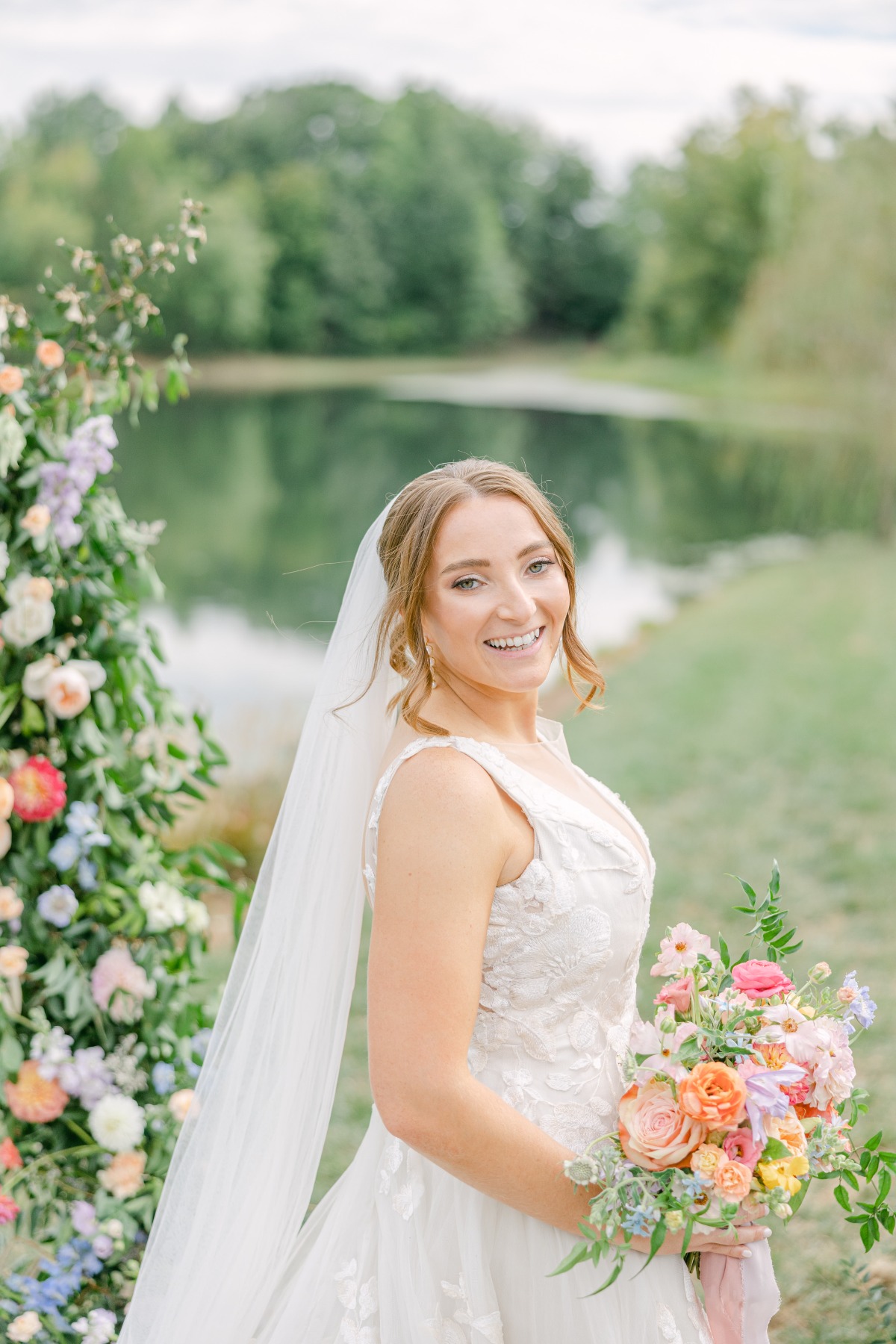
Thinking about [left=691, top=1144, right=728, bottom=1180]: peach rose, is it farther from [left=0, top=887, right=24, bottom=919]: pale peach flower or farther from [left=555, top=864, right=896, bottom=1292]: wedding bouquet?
[left=0, top=887, right=24, bottom=919]: pale peach flower

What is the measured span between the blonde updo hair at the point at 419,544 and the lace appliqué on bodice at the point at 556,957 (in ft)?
0.64

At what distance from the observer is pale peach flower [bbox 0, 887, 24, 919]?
8.85 ft

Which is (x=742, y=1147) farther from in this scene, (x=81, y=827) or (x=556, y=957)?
(x=81, y=827)

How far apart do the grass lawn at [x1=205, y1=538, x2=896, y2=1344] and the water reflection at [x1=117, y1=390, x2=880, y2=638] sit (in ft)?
22.2

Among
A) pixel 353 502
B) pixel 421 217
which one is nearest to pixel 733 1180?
pixel 353 502

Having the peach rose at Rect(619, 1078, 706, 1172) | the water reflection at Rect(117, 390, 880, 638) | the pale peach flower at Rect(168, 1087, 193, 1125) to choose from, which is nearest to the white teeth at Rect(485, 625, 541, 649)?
the peach rose at Rect(619, 1078, 706, 1172)

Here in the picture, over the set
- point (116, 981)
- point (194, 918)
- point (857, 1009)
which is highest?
point (857, 1009)

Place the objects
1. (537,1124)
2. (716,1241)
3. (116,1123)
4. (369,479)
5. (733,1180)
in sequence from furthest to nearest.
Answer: (369,479) → (116,1123) → (537,1124) → (716,1241) → (733,1180)

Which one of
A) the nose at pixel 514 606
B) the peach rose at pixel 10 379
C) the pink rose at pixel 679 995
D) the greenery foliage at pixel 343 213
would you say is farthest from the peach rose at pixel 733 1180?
the greenery foliage at pixel 343 213

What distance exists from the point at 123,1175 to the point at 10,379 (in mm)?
1883

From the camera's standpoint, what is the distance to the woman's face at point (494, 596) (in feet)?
6.32

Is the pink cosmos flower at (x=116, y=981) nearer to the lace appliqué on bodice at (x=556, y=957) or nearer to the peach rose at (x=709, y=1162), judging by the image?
the lace appliqué on bodice at (x=556, y=957)

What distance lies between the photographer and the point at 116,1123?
282 cm

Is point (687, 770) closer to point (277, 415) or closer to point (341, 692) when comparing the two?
point (341, 692)
